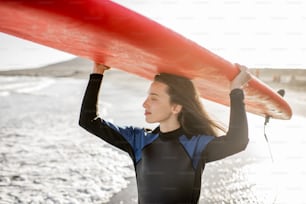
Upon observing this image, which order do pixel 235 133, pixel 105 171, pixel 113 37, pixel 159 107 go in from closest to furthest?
pixel 113 37 < pixel 235 133 < pixel 159 107 < pixel 105 171

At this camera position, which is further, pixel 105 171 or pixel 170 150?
pixel 105 171

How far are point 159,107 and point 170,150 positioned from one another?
0.22 meters

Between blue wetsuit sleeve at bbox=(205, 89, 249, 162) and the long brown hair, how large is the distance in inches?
8.7

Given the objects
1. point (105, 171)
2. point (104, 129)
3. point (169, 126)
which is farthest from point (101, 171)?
point (169, 126)

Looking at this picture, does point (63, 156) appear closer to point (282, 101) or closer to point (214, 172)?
point (214, 172)

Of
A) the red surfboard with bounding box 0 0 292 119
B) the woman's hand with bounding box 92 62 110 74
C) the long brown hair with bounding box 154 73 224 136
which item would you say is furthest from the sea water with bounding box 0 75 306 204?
the woman's hand with bounding box 92 62 110 74

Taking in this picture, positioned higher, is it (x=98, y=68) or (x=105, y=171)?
(x=98, y=68)

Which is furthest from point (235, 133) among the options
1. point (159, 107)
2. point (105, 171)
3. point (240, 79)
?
point (105, 171)

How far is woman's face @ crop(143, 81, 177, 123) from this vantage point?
6.13 ft

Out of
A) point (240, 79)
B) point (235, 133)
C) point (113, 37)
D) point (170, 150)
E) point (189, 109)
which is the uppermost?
point (113, 37)

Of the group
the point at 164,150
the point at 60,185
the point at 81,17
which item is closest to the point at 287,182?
the point at 60,185

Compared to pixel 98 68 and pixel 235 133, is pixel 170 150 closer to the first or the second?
pixel 235 133

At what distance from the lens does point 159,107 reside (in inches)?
73.5

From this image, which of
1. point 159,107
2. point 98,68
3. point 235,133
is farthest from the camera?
point 98,68
